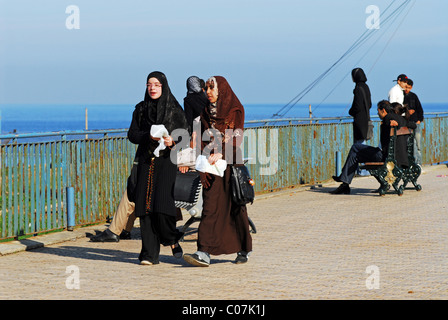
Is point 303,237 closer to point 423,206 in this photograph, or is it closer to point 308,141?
point 423,206

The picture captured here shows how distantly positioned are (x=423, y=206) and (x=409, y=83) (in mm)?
3833

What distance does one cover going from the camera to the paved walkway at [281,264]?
778 cm

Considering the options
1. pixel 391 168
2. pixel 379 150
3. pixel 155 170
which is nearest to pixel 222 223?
pixel 155 170

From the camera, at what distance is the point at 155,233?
944 cm

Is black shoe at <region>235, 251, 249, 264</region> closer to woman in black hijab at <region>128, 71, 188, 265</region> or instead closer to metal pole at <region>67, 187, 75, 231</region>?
woman in black hijab at <region>128, 71, 188, 265</region>

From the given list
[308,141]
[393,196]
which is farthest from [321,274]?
[308,141]

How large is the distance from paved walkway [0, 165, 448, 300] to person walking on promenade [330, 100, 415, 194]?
206cm

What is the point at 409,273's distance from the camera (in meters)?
8.59

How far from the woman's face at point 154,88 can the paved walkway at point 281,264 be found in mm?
1767

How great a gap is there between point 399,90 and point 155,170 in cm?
876

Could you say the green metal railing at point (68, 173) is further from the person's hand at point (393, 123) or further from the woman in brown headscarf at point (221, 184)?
the person's hand at point (393, 123)

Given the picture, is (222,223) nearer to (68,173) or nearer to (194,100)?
(194,100)

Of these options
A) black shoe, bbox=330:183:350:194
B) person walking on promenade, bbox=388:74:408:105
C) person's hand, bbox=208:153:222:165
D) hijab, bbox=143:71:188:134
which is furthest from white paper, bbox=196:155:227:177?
person walking on promenade, bbox=388:74:408:105

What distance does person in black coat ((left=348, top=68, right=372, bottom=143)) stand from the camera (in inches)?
649
